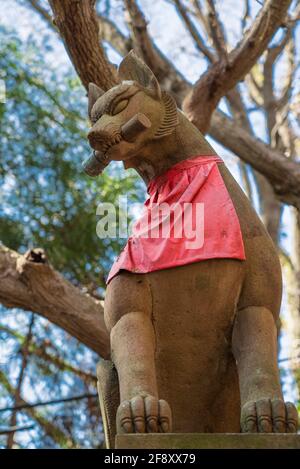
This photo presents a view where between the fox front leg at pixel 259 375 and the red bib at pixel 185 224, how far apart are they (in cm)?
25

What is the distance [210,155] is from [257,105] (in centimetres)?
671

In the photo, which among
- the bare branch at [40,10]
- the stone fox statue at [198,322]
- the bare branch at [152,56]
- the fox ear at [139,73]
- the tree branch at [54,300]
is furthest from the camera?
the bare branch at [40,10]

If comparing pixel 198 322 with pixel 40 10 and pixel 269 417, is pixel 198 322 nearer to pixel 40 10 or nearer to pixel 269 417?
pixel 269 417

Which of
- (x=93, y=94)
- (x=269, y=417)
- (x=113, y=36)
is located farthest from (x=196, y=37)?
(x=269, y=417)

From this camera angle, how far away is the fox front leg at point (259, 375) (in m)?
3.00

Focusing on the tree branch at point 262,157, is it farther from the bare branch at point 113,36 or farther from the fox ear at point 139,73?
the fox ear at point 139,73

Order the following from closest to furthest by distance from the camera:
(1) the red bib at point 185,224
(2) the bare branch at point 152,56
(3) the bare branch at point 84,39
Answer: (1) the red bib at point 185,224, (3) the bare branch at point 84,39, (2) the bare branch at point 152,56

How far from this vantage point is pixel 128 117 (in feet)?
11.9

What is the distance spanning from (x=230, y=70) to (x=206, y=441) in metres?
4.17

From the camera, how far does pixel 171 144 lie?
12.2 ft

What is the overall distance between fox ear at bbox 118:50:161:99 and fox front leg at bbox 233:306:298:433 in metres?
1.00

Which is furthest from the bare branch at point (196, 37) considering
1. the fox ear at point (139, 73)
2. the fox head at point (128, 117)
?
the fox head at point (128, 117)
